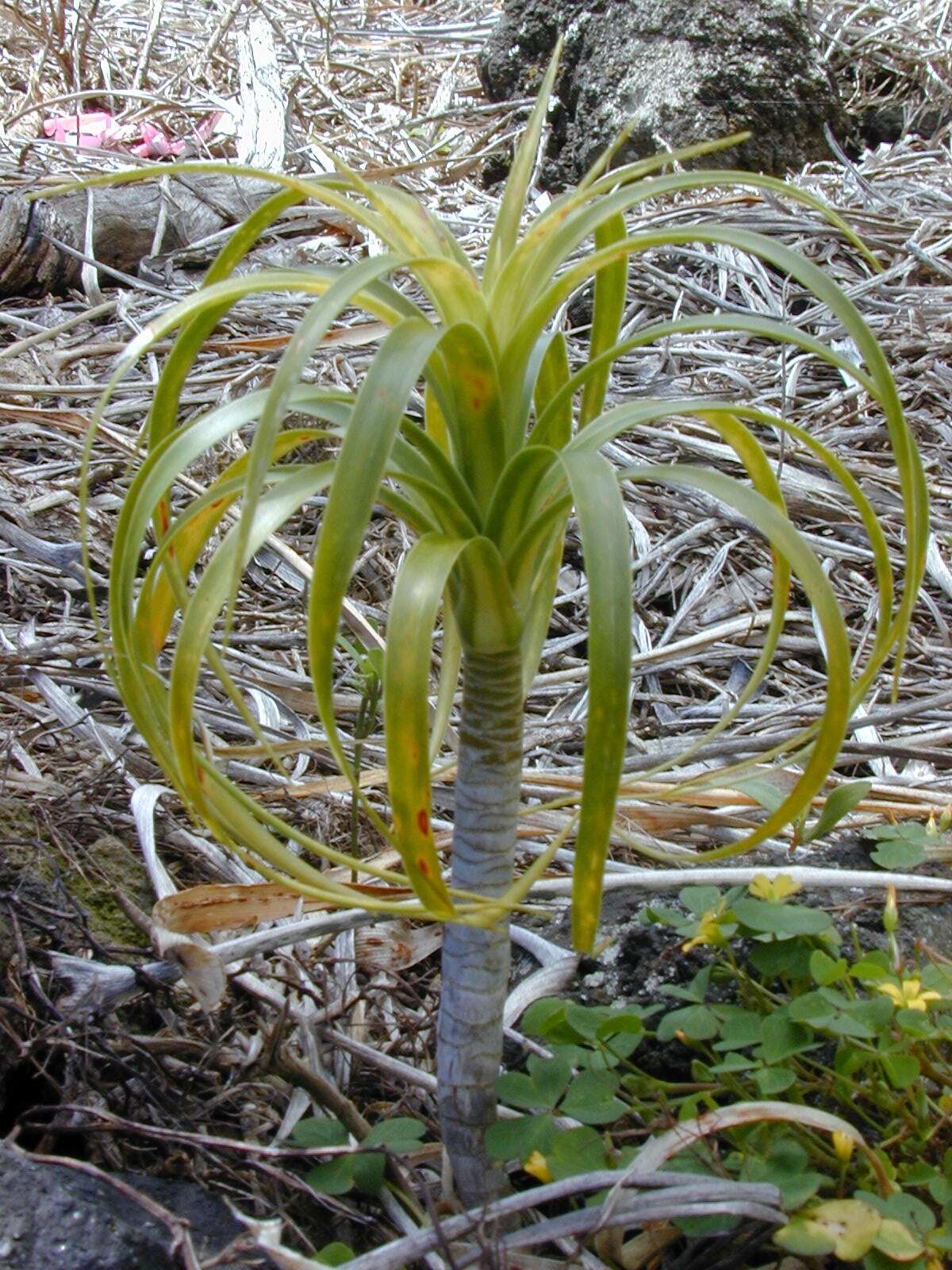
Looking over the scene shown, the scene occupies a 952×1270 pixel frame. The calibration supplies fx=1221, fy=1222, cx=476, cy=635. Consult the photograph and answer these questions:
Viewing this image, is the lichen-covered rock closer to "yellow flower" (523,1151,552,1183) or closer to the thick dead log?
the thick dead log

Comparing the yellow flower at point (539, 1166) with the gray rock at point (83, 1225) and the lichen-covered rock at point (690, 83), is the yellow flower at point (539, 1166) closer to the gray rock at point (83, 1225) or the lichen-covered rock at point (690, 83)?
the gray rock at point (83, 1225)

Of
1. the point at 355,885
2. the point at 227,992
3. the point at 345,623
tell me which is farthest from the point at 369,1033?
the point at 345,623

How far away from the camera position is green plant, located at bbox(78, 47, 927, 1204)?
0.59m

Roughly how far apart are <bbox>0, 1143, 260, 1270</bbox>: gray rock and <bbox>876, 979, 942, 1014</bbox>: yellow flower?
458mm

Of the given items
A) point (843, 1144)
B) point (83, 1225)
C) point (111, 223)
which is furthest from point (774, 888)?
point (111, 223)

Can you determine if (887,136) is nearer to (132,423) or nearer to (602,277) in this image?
(132,423)

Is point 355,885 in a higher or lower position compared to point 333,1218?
higher

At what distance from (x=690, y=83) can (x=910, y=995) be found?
286 centimetres

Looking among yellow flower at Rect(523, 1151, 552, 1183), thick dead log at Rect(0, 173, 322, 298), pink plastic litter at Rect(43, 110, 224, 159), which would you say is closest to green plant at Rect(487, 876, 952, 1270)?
yellow flower at Rect(523, 1151, 552, 1183)

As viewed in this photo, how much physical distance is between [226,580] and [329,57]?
155 inches

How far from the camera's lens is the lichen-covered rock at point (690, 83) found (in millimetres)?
3146

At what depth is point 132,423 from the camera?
222 cm

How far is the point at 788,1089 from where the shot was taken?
888mm

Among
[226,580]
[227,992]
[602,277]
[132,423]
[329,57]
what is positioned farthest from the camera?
[329,57]
